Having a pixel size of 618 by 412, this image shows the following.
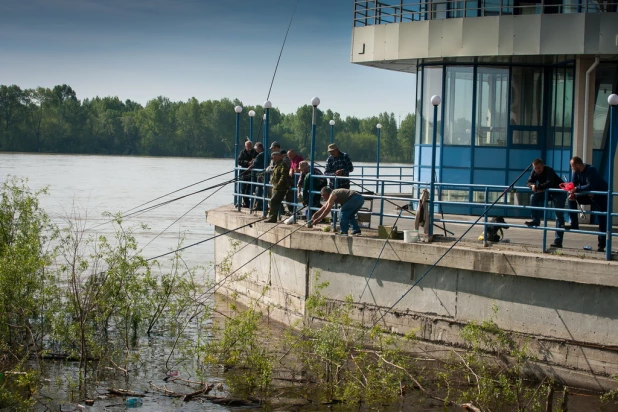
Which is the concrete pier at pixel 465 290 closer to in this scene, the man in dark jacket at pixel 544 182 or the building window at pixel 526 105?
the man in dark jacket at pixel 544 182

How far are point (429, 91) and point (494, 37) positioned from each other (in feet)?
7.56

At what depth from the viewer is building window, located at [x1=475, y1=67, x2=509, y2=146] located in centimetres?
1955

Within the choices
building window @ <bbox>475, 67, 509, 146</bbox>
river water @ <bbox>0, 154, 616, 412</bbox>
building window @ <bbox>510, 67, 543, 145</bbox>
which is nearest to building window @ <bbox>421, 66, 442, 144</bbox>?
building window @ <bbox>475, 67, 509, 146</bbox>

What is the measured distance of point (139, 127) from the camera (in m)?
123

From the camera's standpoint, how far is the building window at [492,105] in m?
19.5

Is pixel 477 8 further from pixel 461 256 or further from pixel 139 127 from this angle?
pixel 139 127

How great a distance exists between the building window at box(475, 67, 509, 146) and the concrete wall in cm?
113

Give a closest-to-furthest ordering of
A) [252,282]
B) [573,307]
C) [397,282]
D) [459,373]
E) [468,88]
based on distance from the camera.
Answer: [573,307], [459,373], [397,282], [252,282], [468,88]

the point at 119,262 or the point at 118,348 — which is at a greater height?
the point at 119,262

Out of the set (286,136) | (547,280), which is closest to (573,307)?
(547,280)

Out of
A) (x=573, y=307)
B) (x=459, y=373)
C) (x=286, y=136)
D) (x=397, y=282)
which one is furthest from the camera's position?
(x=286, y=136)

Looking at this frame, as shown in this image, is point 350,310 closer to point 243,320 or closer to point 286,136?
point 243,320

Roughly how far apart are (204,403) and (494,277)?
456cm

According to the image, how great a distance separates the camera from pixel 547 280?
41.1ft
